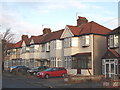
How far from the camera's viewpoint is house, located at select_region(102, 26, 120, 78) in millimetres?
27469

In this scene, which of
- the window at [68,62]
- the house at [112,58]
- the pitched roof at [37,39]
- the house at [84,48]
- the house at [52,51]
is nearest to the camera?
the house at [112,58]

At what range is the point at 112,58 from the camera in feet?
91.7

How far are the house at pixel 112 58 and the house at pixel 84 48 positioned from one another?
6.72 ft

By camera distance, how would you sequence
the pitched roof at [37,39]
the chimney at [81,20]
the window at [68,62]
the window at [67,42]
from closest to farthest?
the window at [67,42] → the window at [68,62] → the chimney at [81,20] → the pitched roof at [37,39]

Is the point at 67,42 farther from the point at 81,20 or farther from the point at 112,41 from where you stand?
the point at 112,41

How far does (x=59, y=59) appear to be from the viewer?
38406 millimetres

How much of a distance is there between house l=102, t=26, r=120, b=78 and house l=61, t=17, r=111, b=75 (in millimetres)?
2048

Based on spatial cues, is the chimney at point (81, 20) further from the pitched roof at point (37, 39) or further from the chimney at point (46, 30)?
the chimney at point (46, 30)

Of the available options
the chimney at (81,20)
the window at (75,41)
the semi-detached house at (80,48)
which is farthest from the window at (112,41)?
the chimney at (81,20)

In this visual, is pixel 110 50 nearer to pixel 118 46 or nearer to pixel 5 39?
pixel 118 46

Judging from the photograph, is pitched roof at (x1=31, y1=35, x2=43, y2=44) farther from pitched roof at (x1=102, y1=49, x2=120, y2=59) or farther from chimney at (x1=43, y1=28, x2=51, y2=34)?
pitched roof at (x1=102, y1=49, x2=120, y2=59)

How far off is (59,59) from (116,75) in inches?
532

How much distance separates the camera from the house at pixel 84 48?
31.8 metres

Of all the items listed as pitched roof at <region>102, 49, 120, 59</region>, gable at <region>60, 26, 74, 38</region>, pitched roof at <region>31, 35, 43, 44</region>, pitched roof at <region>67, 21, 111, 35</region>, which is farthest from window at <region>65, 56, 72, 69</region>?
pitched roof at <region>31, 35, 43, 44</region>
